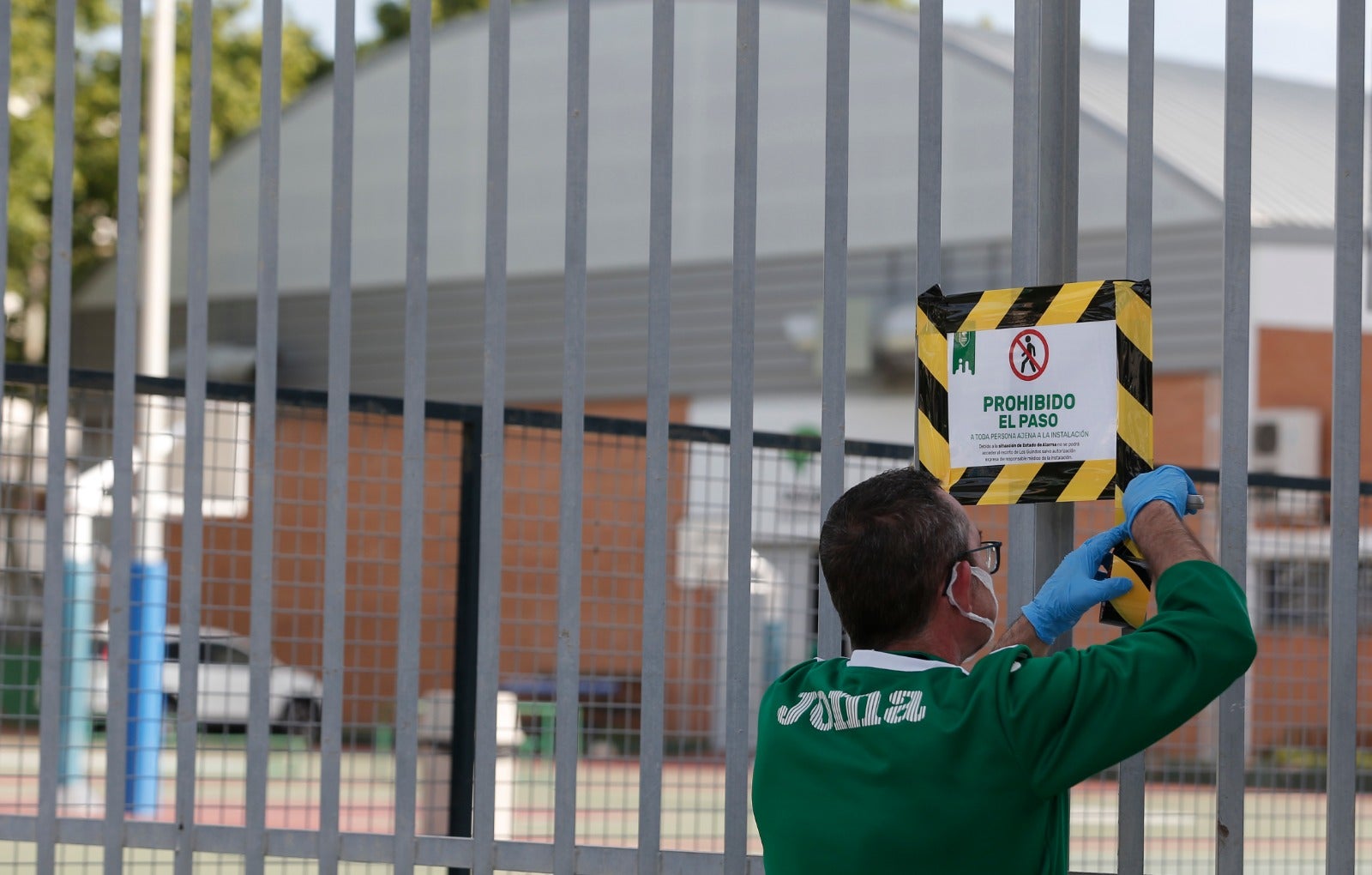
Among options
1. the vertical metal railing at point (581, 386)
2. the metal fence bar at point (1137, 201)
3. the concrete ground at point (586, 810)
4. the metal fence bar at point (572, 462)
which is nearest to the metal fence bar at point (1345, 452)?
the vertical metal railing at point (581, 386)

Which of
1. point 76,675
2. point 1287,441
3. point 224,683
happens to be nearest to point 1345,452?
point 224,683

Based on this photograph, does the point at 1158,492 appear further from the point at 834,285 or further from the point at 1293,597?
the point at 1293,597

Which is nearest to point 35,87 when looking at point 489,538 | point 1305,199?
point 1305,199

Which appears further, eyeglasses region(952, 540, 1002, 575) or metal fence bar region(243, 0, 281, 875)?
metal fence bar region(243, 0, 281, 875)

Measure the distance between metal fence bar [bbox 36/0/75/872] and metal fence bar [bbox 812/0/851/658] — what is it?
184cm

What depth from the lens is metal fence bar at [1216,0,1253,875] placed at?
2.95 metres

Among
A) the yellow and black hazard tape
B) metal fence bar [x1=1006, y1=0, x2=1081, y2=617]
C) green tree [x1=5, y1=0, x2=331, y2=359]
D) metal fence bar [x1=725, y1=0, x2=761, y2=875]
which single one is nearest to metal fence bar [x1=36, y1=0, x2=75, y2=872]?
metal fence bar [x1=725, y1=0, x2=761, y2=875]

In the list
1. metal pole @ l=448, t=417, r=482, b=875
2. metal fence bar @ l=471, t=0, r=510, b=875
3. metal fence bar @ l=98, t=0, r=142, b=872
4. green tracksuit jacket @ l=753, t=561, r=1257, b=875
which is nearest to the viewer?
green tracksuit jacket @ l=753, t=561, r=1257, b=875

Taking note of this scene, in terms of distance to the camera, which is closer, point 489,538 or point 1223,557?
point 1223,557

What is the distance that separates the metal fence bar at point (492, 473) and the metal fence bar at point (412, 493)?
15 cm

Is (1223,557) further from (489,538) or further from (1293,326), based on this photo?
(1293,326)

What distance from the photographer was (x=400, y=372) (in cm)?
2556

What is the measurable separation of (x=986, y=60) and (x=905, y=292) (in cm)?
360

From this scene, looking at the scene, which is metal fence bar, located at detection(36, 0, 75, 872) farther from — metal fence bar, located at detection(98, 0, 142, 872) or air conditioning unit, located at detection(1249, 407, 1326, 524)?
air conditioning unit, located at detection(1249, 407, 1326, 524)
